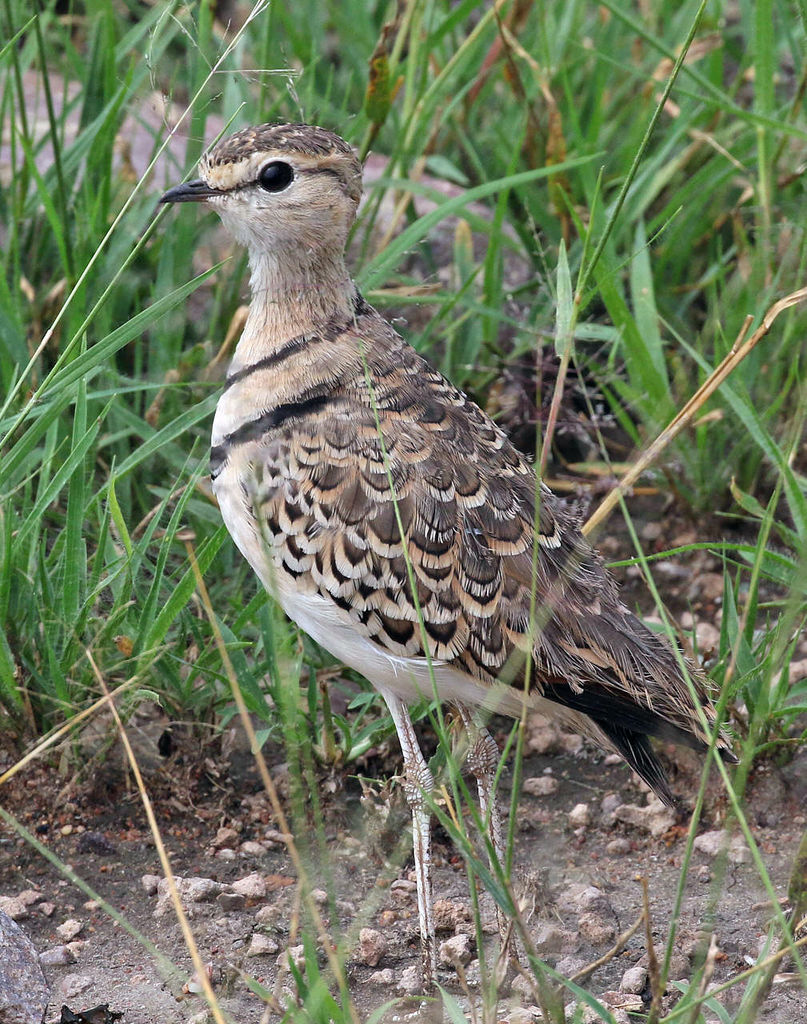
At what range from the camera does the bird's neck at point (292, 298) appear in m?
3.16

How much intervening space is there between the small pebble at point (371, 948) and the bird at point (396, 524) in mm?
115

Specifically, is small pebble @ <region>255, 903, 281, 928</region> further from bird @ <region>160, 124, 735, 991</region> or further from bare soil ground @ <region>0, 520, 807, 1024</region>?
bird @ <region>160, 124, 735, 991</region>

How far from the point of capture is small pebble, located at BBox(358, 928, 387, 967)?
305 centimetres

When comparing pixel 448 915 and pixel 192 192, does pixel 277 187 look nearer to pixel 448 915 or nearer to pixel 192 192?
pixel 192 192

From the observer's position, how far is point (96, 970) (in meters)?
2.91

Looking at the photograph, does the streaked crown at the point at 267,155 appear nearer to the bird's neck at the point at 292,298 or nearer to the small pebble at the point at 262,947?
the bird's neck at the point at 292,298

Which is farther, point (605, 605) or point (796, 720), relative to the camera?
point (796, 720)

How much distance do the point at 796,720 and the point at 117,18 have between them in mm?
3675

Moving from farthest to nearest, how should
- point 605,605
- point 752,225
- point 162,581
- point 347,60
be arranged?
point 347,60 → point 752,225 → point 162,581 → point 605,605

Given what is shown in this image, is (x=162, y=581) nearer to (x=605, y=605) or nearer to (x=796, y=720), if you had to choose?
(x=605, y=605)

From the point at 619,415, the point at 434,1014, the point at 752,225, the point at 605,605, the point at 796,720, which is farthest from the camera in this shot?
the point at 752,225

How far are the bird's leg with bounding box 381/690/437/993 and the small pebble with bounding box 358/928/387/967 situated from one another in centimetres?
10

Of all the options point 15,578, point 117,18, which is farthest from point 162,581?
point 117,18

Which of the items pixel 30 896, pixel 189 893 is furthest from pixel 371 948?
pixel 30 896
